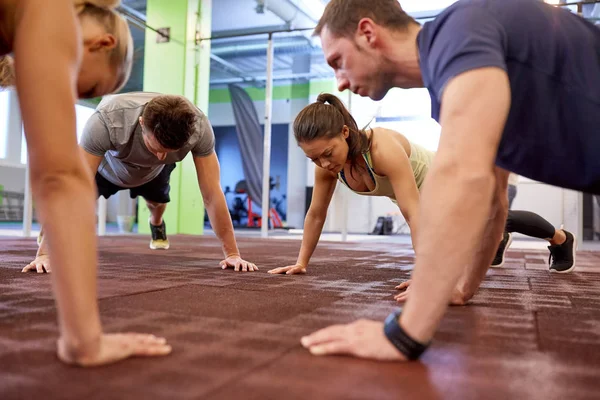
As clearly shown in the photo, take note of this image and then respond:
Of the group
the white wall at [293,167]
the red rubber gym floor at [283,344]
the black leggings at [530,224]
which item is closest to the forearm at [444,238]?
the red rubber gym floor at [283,344]

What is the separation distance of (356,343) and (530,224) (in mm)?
2095

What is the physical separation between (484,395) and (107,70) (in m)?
0.81

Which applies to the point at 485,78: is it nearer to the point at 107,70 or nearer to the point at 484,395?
the point at 484,395

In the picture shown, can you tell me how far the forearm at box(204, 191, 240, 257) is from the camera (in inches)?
91.4

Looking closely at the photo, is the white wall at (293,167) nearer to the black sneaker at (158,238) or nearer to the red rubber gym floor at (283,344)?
the black sneaker at (158,238)

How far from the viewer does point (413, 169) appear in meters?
2.28

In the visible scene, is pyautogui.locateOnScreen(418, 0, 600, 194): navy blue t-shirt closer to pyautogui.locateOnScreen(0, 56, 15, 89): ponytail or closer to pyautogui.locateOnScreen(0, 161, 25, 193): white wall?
pyautogui.locateOnScreen(0, 56, 15, 89): ponytail

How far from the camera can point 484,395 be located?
0.72 m

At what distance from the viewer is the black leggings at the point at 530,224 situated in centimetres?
266

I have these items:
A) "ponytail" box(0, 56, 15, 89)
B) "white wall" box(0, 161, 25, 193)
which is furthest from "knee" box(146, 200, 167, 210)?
"white wall" box(0, 161, 25, 193)

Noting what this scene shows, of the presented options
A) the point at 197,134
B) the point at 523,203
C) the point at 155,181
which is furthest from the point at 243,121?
the point at 197,134

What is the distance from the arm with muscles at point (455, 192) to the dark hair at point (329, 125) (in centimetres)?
100

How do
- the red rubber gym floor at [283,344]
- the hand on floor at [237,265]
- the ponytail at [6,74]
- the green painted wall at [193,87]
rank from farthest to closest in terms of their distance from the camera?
the green painted wall at [193,87] → the hand on floor at [237,265] → the ponytail at [6,74] → the red rubber gym floor at [283,344]

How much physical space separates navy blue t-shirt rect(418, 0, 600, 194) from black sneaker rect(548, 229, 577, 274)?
1.83 metres
